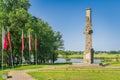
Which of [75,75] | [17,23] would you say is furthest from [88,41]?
[75,75]

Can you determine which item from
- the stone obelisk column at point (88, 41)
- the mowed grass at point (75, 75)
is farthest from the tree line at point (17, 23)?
the mowed grass at point (75, 75)

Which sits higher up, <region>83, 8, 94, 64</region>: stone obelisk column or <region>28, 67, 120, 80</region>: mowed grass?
<region>83, 8, 94, 64</region>: stone obelisk column

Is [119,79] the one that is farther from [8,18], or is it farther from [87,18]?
[8,18]

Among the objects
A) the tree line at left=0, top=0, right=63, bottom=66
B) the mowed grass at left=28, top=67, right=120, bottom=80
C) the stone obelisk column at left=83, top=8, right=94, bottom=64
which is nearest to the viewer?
the mowed grass at left=28, top=67, right=120, bottom=80

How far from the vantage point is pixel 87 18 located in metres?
59.2

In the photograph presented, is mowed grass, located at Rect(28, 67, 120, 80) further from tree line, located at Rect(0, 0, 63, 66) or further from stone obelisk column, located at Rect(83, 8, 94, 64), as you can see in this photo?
tree line, located at Rect(0, 0, 63, 66)

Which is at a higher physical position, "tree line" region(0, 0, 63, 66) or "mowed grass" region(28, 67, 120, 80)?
"tree line" region(0, 0, 63, 66)

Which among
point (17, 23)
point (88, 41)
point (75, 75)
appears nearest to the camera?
point (75, 75)

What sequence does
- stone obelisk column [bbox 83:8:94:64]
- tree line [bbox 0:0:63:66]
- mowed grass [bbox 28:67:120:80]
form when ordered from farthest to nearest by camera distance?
1. tree line [bbox 0:0:63:66]
2. stone obelisk column [bbox 83:8:94:64]
3. mowed grass [bbox 28:67:120:80]

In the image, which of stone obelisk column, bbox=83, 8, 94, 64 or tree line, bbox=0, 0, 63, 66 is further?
tree line, bbox=0, 0, 63, 66

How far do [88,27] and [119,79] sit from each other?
2805 cm

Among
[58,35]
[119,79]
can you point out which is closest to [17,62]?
[58,35]

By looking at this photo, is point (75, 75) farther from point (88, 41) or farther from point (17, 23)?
point (17, 23)

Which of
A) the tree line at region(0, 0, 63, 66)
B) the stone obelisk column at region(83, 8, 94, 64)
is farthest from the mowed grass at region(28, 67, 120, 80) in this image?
the tree line at region(0, 0, 63, 66)
